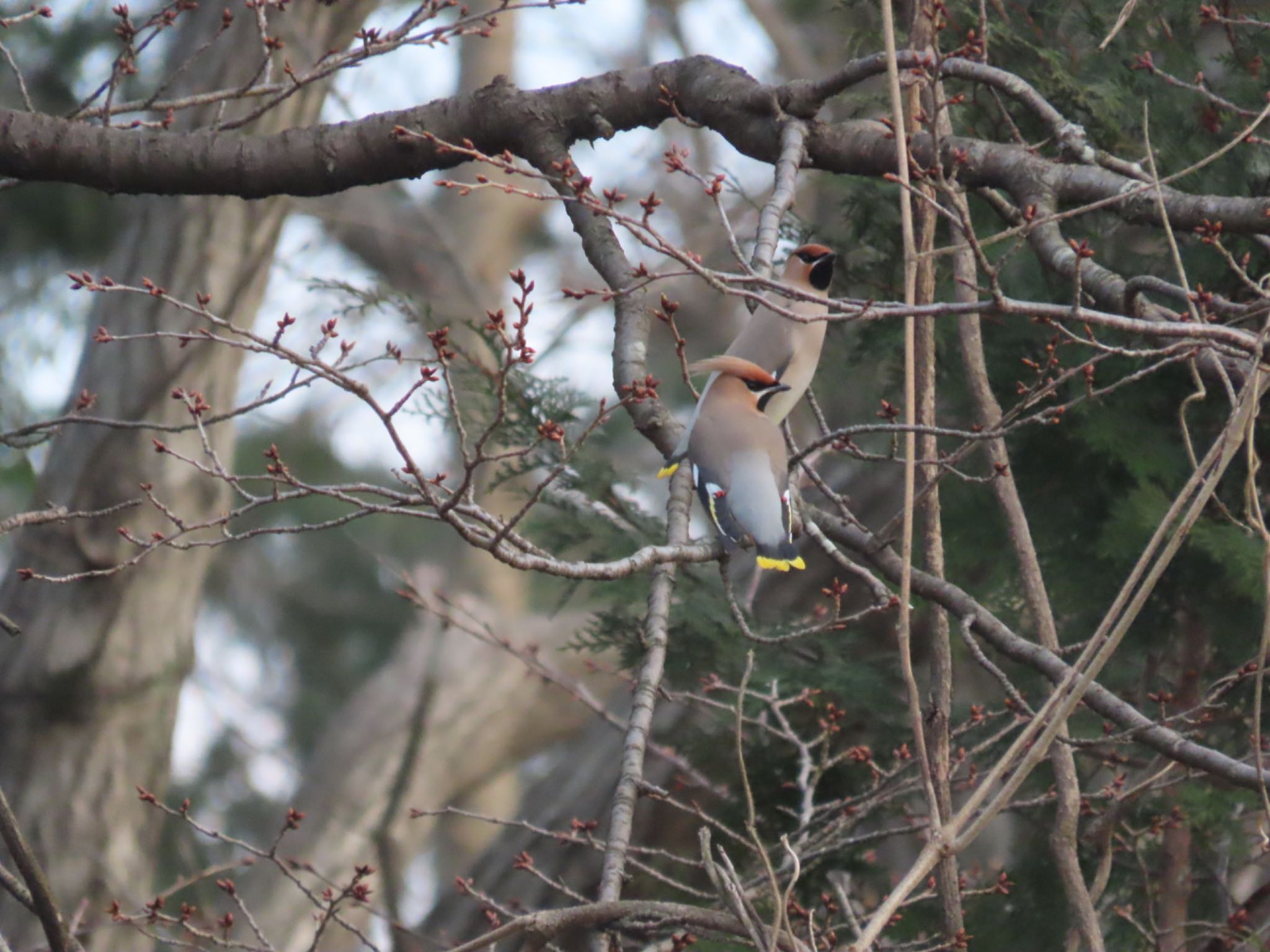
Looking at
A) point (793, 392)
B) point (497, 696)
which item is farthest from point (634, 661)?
point (497, 696)

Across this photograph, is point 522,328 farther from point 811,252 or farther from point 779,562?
point 811,252

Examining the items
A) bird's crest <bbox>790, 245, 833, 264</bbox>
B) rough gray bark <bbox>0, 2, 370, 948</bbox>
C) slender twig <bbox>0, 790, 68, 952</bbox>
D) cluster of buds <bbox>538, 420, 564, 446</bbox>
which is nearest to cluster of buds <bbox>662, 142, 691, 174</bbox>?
cluster of buds <bbox>538, 420, 564, 446</bbox>

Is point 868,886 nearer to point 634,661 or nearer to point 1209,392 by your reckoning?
point 634,661

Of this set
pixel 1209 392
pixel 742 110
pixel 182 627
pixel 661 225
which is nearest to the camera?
pixel 742 110

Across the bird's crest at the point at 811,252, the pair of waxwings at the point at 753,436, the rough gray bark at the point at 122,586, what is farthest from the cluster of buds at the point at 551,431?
the rough gray bark at the point at 122,586

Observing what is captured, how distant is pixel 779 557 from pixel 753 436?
0.96 ft

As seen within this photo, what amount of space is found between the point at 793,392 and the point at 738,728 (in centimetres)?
127

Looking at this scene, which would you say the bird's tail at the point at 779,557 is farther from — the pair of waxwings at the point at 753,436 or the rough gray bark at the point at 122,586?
the rough gray bark at the point at 122,586

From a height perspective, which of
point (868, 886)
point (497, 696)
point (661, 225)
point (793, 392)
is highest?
point (661, 225)

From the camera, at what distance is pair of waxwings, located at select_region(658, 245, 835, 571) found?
3.12 metres

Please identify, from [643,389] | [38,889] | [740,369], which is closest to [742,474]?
[740,369]

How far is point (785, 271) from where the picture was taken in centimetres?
434

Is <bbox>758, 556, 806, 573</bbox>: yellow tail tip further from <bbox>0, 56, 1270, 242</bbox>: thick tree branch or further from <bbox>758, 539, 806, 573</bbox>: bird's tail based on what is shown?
<bbox>0, 56, 1270, 242</bbox>: thick tree branch

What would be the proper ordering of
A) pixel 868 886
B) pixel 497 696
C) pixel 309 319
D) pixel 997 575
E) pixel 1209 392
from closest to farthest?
1. pixel 1209 392
2. pixel 997 575
3. pixel 868 886
4. pixel 497 696
5. pixel 309 319
